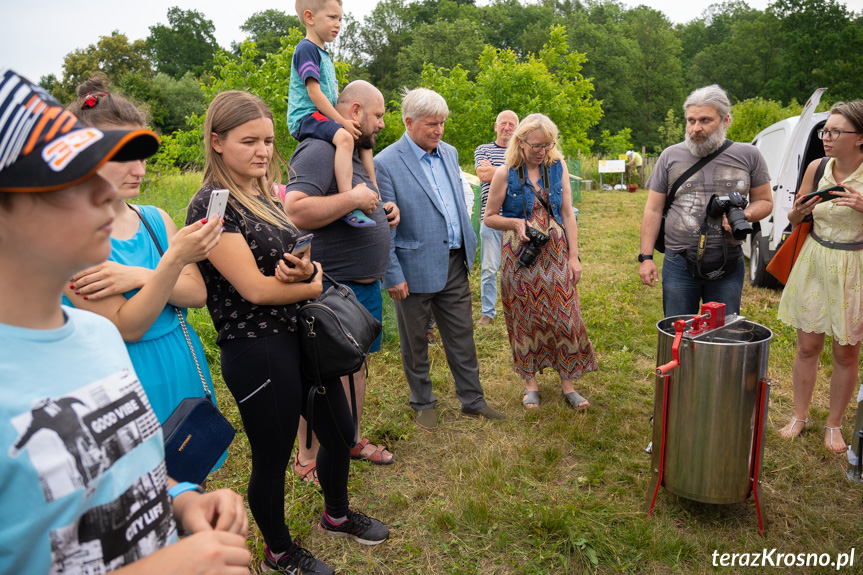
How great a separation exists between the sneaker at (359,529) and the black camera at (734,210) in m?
2.46

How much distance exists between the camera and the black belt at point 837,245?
3.43m

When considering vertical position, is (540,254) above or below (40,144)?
below

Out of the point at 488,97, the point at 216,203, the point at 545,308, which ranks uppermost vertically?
the point at 488,97

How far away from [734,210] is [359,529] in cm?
263

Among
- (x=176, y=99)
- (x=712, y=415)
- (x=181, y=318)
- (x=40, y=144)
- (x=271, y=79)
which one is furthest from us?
(x=176, y=99)

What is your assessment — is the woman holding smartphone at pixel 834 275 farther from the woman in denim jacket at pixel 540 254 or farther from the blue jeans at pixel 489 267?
the blue jeans at pixel 489 267

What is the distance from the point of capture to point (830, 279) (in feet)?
11.5

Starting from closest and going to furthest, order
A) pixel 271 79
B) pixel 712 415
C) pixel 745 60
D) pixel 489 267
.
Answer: pixel 712 415 → pixel 489 267 → pixel 271 79 → pixel 745 60

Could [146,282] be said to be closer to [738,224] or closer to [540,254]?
[540,254]

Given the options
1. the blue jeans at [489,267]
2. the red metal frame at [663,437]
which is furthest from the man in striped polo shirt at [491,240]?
the red metal frame at [663,437]

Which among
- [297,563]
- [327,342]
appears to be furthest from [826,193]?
[297,563]

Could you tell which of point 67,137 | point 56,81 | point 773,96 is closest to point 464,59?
point 773,96

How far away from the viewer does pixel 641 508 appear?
3.03 m

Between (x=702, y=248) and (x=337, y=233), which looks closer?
(x=337, y=233)
